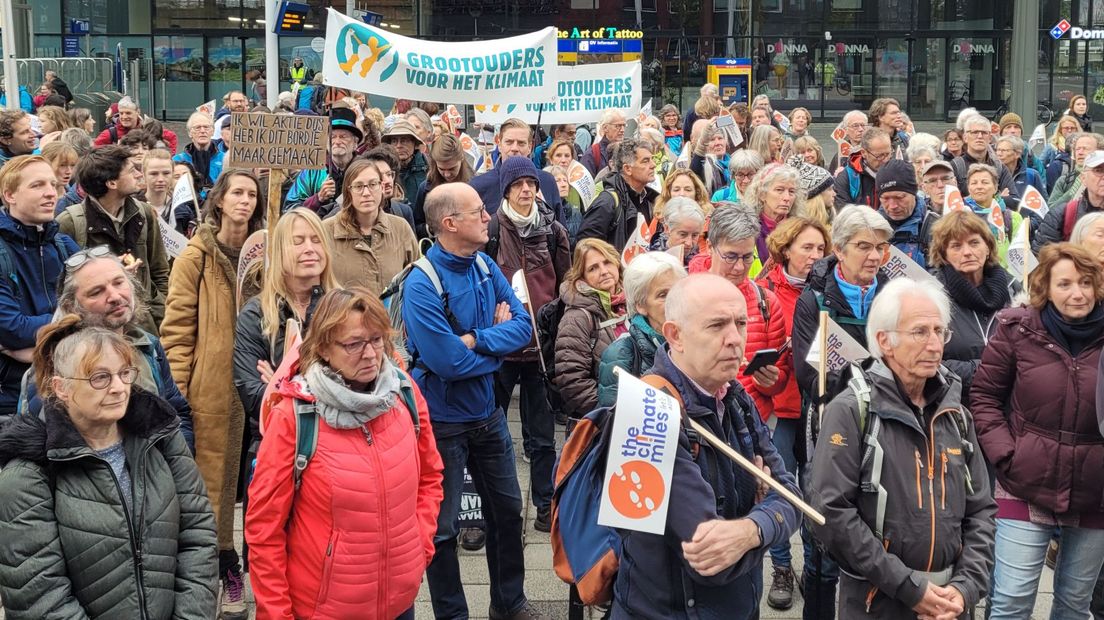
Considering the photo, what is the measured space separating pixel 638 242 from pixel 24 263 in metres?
3.38

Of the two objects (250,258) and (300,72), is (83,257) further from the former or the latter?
(300,72)

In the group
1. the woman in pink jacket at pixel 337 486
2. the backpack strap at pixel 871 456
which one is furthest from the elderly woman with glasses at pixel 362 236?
the backpack strap at pixel 871 456

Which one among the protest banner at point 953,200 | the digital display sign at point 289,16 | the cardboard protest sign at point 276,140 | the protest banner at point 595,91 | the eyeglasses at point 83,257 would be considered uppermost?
the digital display sign at point 289,16

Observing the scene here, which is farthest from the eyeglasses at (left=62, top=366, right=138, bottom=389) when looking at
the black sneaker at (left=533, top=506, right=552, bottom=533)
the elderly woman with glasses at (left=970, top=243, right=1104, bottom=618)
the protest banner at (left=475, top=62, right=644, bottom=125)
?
the protest banner at (left=475, top=62, right=644, bottom=125)

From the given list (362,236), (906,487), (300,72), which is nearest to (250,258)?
(362,236)

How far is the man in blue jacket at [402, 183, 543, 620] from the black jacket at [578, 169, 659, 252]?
2994mm

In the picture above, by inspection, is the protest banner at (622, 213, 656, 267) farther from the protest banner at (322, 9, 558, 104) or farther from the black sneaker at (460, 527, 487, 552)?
the protest banner at (322, 9, 558, 104)

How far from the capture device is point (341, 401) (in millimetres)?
4172

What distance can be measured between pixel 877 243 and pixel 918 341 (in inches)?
65.8

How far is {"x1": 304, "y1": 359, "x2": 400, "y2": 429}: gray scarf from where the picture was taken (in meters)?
4.18

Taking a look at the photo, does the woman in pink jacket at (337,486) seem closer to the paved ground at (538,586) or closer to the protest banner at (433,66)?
the paved ground at (538,586)

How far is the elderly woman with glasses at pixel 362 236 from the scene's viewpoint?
671 cm

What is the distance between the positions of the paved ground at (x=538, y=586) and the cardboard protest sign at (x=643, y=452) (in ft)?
8.39

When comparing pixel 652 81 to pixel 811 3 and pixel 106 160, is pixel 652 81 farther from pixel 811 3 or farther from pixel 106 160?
pixel 106 160
